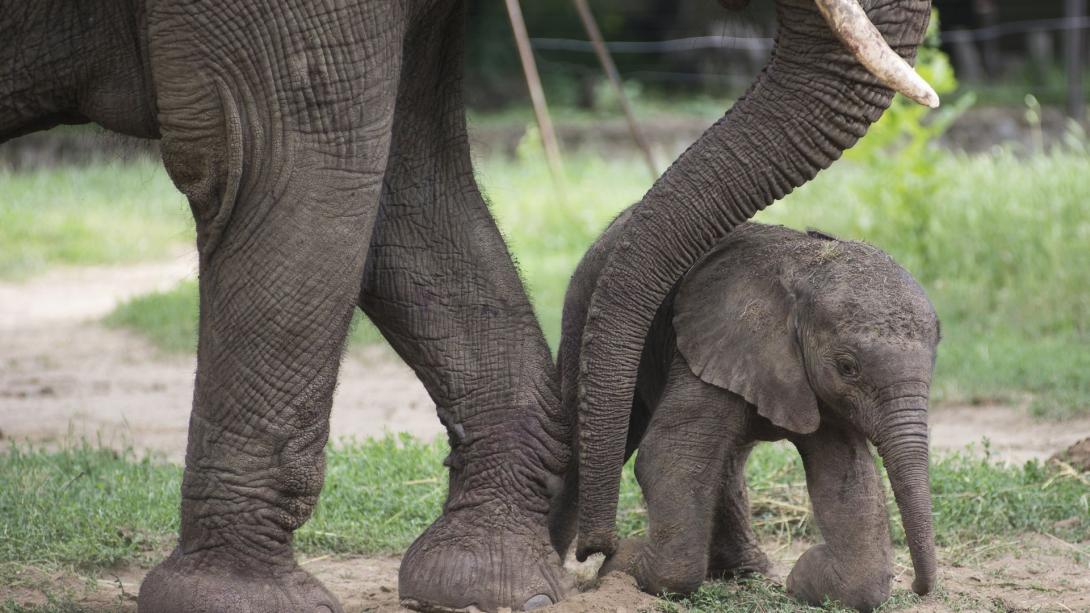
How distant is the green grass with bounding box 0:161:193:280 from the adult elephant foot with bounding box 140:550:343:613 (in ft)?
23.7

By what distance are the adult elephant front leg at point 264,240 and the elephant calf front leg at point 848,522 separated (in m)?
1.27

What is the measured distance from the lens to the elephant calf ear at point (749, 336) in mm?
3756

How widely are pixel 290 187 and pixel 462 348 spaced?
2.91 ft

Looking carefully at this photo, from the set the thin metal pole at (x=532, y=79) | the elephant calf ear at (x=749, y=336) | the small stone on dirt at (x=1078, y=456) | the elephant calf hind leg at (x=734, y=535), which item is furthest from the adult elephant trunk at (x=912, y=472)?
the thin metal pole at (x=532, y=79)

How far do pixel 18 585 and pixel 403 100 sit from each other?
171cm

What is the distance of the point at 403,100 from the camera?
4.19 metres

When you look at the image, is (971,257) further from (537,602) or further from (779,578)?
(537,602)

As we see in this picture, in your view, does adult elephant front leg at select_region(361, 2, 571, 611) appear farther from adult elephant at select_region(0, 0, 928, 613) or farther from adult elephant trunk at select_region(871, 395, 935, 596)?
adult elephant trunk at select_region(871, 395, 935, 596)

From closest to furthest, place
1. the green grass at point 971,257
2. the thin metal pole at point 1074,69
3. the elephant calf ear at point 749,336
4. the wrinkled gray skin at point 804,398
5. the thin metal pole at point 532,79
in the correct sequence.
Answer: the wrinkled gray skin at point 804,398
the elephant calf ear at point 749,336
the green grass at point 971,257
the thin metal pole at point 532,79
the thin metal pole at point 1074,69

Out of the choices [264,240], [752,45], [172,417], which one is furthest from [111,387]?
[752,45]

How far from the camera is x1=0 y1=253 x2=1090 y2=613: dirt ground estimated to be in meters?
4.21

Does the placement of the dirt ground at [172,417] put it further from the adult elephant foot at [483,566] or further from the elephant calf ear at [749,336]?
the elephant calf ear at [749,336]

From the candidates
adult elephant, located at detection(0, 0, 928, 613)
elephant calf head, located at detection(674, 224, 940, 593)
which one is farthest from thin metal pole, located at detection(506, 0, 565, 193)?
adult elephant, located at detection(0, 0, 928, 613)

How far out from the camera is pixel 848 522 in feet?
12.6
